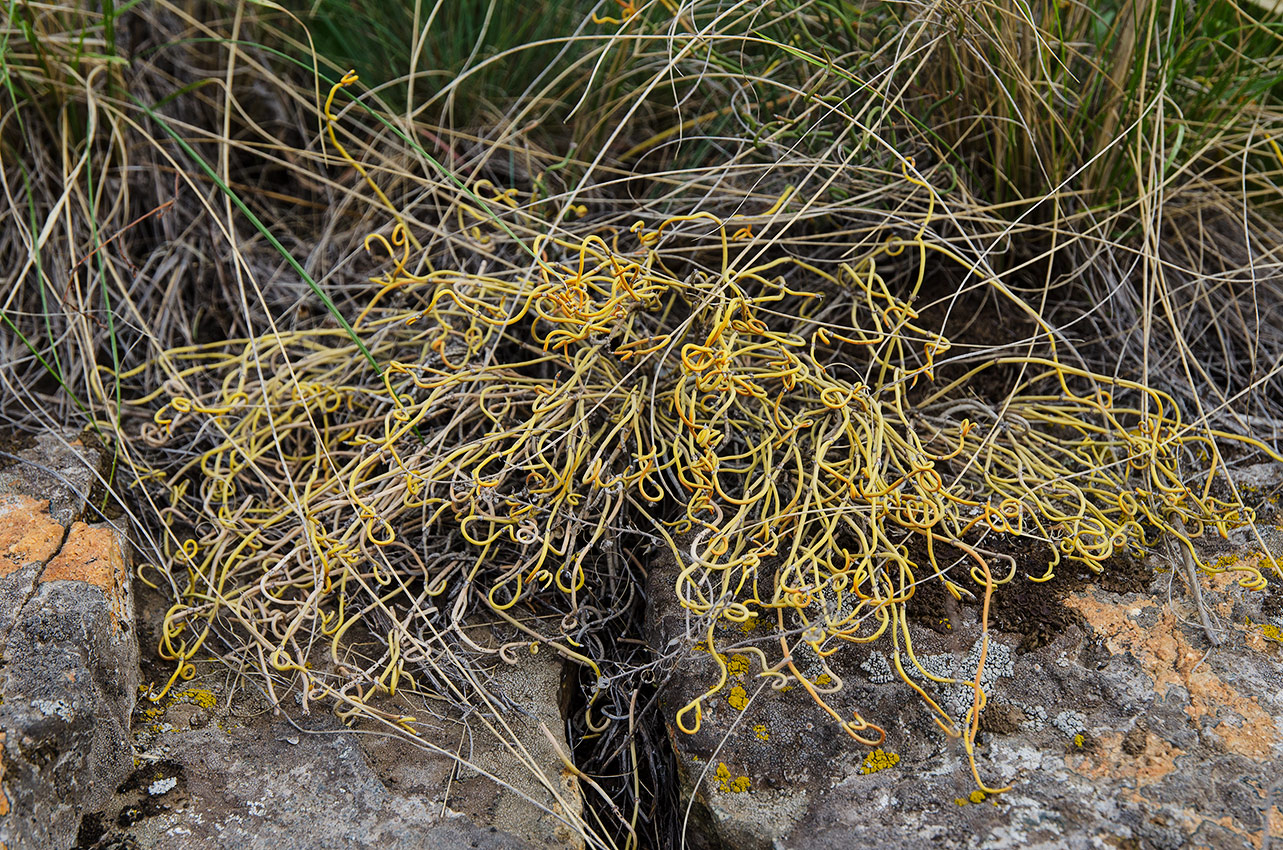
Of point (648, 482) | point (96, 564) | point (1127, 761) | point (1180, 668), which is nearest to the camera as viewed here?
point (1127, 761)

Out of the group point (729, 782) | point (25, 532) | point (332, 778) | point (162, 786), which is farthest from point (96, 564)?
point (729, 782)

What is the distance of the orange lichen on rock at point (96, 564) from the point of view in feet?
4.29

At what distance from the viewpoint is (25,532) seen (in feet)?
4.50

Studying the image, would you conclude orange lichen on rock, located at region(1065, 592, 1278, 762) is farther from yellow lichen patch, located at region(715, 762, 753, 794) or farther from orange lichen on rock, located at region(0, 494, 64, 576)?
orange lichen on rock, located at region(0, 494, 64, 576)

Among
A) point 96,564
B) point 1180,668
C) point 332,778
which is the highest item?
point 96,564

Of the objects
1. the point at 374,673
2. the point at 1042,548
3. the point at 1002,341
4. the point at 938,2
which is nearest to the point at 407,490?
the point at 374,673

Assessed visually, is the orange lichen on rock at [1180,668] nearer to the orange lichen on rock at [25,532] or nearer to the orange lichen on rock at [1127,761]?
the orange lichen on rock at [1127,761]

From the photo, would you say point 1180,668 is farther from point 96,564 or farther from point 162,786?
point 96,564

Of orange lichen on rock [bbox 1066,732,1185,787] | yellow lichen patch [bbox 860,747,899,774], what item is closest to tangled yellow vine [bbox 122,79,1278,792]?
yellow lichen patch [bbox 860,747,899,774]

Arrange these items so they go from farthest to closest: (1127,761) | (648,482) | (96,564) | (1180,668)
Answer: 1. (648,482)
2. (96,564)
3. (1180,668)
4. (1127,761)

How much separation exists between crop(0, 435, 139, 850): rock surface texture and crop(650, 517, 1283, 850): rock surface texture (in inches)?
29.9

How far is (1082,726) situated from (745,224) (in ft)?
3.28

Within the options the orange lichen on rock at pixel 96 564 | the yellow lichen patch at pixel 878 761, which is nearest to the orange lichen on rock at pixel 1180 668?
the yellow lichen patch at pixel 878 761

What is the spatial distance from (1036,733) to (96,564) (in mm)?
1350
